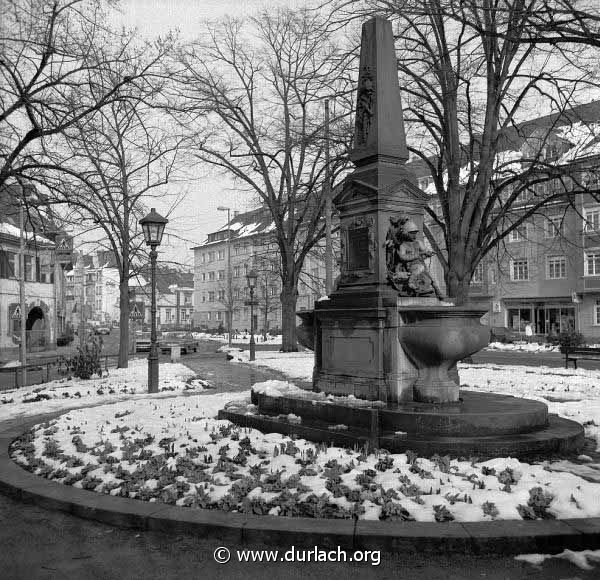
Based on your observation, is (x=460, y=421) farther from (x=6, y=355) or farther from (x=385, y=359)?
(x=6, y=355)

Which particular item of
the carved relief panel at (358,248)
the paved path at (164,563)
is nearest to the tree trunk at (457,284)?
the carved relief panel at (358,248)

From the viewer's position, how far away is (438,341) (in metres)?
7.58

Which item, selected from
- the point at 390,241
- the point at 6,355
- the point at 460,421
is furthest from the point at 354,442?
the point at 6,355

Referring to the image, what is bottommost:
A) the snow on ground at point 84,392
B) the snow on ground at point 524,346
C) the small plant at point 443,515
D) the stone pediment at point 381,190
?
the snow on ground at point 524,346

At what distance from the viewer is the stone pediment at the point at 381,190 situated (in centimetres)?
842

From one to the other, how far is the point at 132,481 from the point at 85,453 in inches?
63.5

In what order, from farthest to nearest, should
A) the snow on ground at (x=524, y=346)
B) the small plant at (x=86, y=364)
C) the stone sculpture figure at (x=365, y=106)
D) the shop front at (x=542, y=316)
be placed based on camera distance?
the shop front at (x=542, y=316)
the snow on ground at (x=524, y=346)
the small plant at (x=86, y=364)
the stone sculpture figure at (x=365, y=106)

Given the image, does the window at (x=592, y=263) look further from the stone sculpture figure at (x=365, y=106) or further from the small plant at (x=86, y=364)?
the stone sculpture figure at (x=365, y=106)

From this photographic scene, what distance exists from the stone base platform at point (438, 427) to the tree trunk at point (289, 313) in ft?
59.3

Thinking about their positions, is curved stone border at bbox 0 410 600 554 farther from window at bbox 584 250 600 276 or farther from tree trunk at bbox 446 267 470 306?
window at bbox 584 250 600 276

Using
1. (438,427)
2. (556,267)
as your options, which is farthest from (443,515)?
(556,267)

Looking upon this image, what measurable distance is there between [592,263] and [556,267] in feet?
9.86

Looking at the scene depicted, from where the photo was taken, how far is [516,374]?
→ 16453 millimetres

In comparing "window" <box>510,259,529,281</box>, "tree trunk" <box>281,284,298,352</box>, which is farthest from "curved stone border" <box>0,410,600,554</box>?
"window" <box>510,259,529,281</box>
